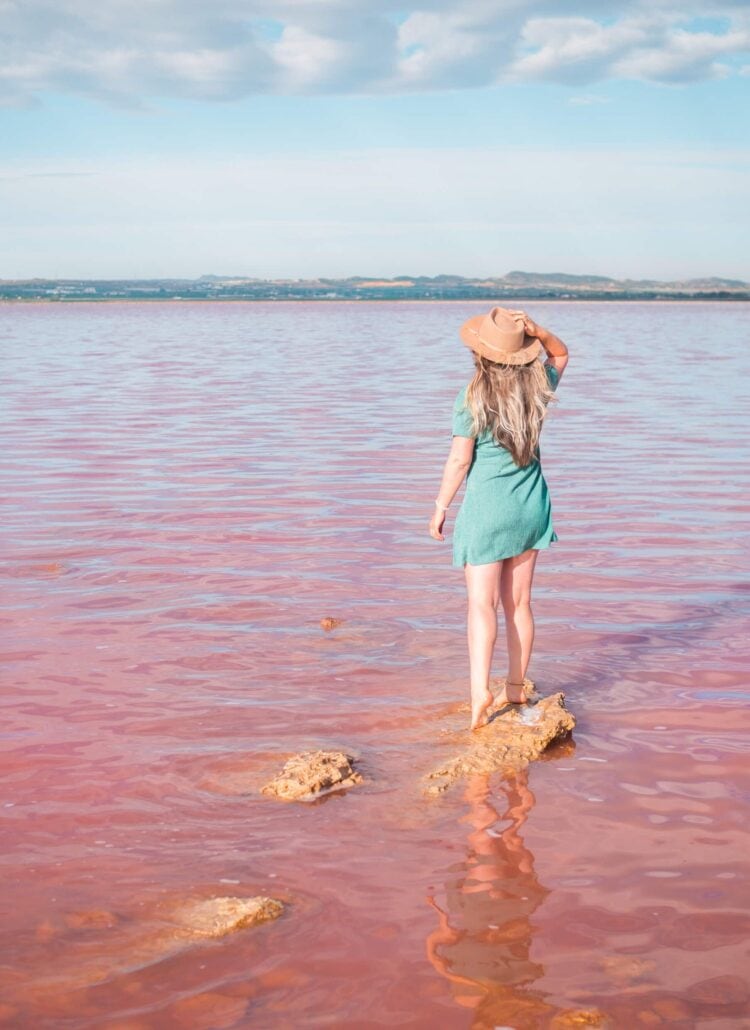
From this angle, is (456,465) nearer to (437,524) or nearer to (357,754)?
(437,524)

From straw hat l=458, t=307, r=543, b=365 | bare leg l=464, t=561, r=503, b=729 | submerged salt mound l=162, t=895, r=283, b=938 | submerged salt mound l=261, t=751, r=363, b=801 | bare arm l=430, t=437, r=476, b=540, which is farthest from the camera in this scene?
bare leg l=464, t=561, r=503, b=729

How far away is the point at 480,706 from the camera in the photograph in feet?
17.6

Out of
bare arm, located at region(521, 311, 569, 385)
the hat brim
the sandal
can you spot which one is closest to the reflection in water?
the sandal

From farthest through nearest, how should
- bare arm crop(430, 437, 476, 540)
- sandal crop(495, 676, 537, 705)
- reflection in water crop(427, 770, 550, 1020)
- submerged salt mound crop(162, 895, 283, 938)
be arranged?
sandal crop(495, 676, 537, 705) → bare arm crop(430, 437, 476, 540) → submerged salt mound crop(162, 895, 283, 938) → reflection in water crop(427, 770, 550, 1020)

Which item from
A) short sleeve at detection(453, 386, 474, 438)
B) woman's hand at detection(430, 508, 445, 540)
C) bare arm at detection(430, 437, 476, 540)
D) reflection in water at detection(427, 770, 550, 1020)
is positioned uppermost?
short sleeve at detection(453, 386, 474, 438)

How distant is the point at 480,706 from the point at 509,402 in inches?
54.0

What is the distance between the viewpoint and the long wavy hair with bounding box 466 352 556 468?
5.01 m

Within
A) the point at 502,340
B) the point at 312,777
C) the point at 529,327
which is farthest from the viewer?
the point at 529,327

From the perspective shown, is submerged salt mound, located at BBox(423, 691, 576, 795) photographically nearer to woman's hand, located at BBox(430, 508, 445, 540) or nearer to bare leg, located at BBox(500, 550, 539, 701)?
bare leg, located at BBox(500, 550, 539, 701)

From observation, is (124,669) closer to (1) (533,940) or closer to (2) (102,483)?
(1) (533,940)

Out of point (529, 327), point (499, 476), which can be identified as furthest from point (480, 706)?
point (529, 327)

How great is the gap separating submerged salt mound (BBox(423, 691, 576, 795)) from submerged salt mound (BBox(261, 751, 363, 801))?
13.1 inches

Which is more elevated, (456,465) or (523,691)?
(456,465)

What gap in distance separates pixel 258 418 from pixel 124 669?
11305 millimetres
